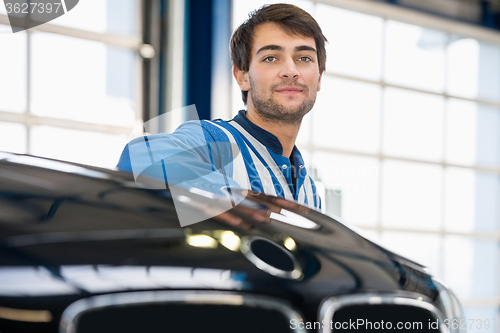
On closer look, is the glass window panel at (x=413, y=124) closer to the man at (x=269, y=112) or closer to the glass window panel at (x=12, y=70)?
the glass window panel at (x=12, y=70)

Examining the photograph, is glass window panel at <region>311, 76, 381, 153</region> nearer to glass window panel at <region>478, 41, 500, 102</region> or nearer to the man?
glass window panel at <region>478, 41, 500, 102</region>

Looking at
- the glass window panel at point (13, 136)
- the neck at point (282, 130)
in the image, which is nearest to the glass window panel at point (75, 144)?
the glass window panel at point (13, 136)

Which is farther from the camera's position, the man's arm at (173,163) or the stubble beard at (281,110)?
the stubble beard at (281,110)

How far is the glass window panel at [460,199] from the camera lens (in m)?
4.23

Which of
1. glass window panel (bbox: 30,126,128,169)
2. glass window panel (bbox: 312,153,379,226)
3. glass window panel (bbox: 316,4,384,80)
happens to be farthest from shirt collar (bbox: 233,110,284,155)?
glass window panel (bbox: 316,4,384,80)

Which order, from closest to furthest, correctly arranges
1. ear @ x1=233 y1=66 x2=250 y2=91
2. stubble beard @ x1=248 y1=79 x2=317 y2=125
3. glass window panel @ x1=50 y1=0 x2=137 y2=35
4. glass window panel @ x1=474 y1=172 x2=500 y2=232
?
stubble beard @ x1=248 y1=79 x2=317 y2=125 < ear @ x1=233 y1=66 x2=250 y2=91 < glass window panel @ x1=50 y1=0 x2=137 y2=35 < glass window panel @ x1=474 y1=172 x2=500 y2=232

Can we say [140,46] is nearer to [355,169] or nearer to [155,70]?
[155,70]

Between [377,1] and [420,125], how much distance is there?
113 cm

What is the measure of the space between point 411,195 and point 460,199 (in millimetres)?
637

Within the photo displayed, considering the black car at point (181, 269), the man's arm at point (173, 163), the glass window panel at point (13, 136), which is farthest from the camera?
the glass window panel at point (13, 136)

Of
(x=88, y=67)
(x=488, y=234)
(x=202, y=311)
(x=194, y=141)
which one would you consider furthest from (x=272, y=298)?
(x=488, y=234)

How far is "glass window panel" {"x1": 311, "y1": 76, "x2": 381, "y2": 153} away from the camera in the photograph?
357cm

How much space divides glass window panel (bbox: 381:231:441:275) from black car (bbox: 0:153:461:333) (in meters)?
3.63

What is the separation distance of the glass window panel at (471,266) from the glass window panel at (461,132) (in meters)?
0.75
